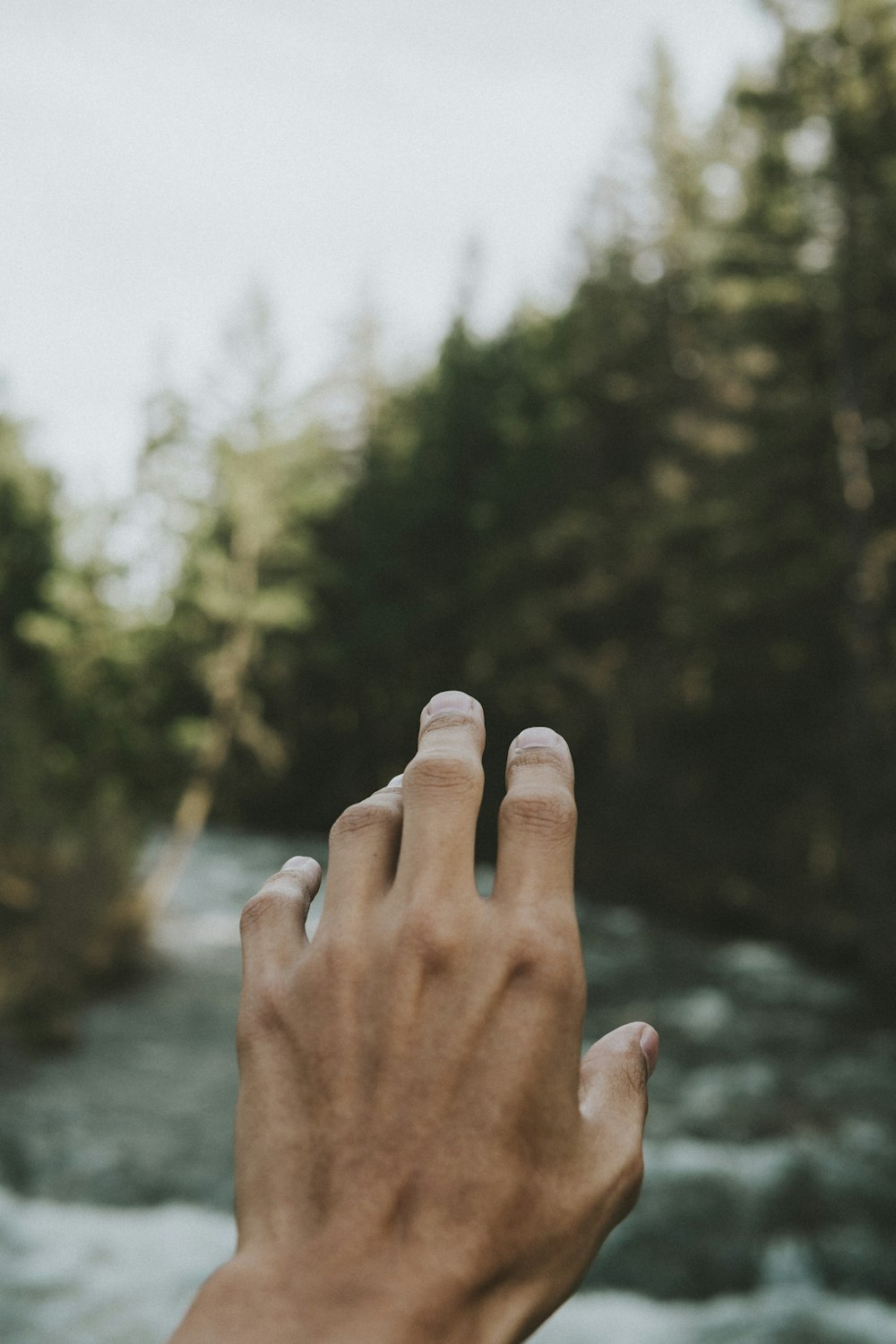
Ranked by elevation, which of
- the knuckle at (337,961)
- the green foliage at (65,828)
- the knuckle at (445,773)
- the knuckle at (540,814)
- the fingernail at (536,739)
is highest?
the green foliage at (65,828)

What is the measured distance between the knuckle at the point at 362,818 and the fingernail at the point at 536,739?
167 millimetres

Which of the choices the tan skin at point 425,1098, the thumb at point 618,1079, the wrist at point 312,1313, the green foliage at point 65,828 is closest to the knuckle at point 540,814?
the tan skin at point 425,1098

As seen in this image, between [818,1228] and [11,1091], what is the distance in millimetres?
6525

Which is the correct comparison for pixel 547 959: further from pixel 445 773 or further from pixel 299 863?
pixel 299 863

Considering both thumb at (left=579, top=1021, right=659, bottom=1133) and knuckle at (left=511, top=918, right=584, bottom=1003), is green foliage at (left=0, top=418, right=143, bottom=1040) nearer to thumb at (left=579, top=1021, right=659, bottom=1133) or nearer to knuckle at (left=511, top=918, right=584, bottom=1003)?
thumb at (left=579, top=1021, right=659, bottom=1133)

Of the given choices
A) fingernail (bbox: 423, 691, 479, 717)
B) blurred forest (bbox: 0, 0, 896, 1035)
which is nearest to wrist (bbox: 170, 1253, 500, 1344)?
fingernail (bbox: 423, 691, 479, 717)

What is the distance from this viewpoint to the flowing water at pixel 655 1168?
5.41m

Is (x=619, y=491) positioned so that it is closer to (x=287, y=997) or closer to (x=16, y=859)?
(x=16, y=859)

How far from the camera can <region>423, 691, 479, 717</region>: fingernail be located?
1102 mm

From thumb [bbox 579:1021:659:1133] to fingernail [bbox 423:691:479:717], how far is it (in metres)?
0.39

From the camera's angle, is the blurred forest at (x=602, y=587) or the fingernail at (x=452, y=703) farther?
the blurred forest at (x=602, y=587)

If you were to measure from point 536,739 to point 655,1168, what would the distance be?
7112 millimetres

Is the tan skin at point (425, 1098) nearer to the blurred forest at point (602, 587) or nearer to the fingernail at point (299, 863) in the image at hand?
the fingernail at point (299, 863)

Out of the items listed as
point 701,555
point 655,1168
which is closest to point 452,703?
point 655,1168
